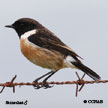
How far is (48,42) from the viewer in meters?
5.82

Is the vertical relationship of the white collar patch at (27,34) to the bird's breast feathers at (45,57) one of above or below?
above

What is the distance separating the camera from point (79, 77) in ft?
15.2

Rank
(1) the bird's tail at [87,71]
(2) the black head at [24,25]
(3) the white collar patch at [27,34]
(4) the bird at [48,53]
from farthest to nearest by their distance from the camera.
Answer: (2) the black head at [24,25] < (3) the white collar patch at [27,34] < (4) the bird at [48,53] < (1) the bird's tail at [87,71]

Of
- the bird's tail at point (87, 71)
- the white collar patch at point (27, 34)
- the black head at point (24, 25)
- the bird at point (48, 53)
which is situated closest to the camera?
the bird's tail at point (87, 71)

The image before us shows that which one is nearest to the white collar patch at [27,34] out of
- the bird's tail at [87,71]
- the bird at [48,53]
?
the bird at [48,53]

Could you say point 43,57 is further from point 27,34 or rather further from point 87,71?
point 87,71

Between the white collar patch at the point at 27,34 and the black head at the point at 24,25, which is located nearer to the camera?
the white collar patch at the point at 27,34

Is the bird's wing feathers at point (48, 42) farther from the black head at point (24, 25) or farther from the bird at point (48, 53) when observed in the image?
the black head at point (24, 25)

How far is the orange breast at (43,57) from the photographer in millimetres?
5617

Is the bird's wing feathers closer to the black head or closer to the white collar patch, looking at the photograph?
the white collar patch

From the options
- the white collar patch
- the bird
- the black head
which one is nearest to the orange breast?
the bird

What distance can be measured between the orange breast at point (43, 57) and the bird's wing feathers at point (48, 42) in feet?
0.29

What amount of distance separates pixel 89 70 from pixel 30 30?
4.62 feet

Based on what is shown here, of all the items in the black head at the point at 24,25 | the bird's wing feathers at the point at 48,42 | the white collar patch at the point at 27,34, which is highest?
the black head at the point at 24,25
